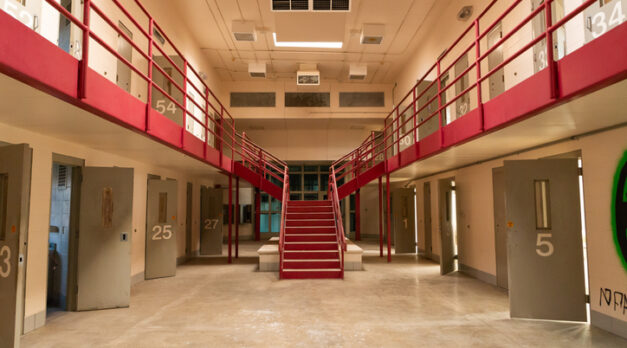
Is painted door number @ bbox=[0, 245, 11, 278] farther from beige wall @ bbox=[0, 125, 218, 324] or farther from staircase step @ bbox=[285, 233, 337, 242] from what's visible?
staircase step @ bbox=[285, 233, 337, 242]

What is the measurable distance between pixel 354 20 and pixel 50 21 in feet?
24.3

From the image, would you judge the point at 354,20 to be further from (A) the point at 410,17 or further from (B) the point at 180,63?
(B) the point at 180,63

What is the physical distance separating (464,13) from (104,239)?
804 centimetres

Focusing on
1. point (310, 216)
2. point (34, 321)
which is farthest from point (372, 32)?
point (34, 321)

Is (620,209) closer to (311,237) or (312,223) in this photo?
(311,237)

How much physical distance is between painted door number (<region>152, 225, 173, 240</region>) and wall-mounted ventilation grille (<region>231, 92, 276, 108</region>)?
7324 mm

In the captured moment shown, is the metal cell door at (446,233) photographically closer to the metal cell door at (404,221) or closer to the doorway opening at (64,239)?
the metal cell door at (404,221)

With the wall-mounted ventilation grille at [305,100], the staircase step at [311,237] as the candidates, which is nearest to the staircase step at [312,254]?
the staircase step at [311,237]

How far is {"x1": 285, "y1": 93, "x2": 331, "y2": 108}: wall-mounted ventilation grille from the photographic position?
1474 cm

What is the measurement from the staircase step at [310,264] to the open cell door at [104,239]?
10.9 ft

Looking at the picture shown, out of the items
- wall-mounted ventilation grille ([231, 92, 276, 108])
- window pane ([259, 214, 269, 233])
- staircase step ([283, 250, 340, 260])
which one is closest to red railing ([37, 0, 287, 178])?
wall-mounted ventilation grille ([231, 92, 276, 108])

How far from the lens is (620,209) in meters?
4.46

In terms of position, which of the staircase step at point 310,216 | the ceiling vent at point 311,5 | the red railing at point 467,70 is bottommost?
the staircase step at point 310,216

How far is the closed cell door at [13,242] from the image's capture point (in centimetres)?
350
